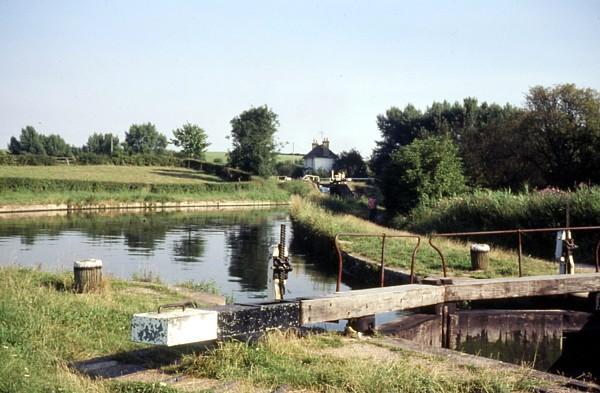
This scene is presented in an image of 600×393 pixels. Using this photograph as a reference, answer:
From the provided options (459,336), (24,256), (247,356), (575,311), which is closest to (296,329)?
(247,356)

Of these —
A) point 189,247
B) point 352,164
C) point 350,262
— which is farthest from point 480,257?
point 352,164

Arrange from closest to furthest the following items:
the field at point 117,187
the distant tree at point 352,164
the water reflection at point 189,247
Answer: the water reflection at point 189,247 < the field at point 117,187 < the distant tree at point 352,164

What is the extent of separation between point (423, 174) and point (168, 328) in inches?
1057

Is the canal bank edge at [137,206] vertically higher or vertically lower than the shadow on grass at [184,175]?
lower

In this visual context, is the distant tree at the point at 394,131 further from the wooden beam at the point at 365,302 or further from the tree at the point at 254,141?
the wooden beam at the point at 365,302

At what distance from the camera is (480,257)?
15.2 meters

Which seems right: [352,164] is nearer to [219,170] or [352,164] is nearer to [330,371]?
[219,170]

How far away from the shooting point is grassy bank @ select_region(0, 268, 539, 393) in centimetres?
591

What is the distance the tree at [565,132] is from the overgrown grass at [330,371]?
30.7 meters

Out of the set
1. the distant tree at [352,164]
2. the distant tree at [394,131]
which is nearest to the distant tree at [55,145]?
the distant tree at [352,164]

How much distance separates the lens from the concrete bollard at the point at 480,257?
1509 cm

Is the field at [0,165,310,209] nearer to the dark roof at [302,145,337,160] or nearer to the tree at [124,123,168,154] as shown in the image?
the dark roof at [302,145,337,160]

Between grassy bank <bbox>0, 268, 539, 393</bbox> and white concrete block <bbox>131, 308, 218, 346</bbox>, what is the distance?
0.40m

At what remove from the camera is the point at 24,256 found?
71.2ft
